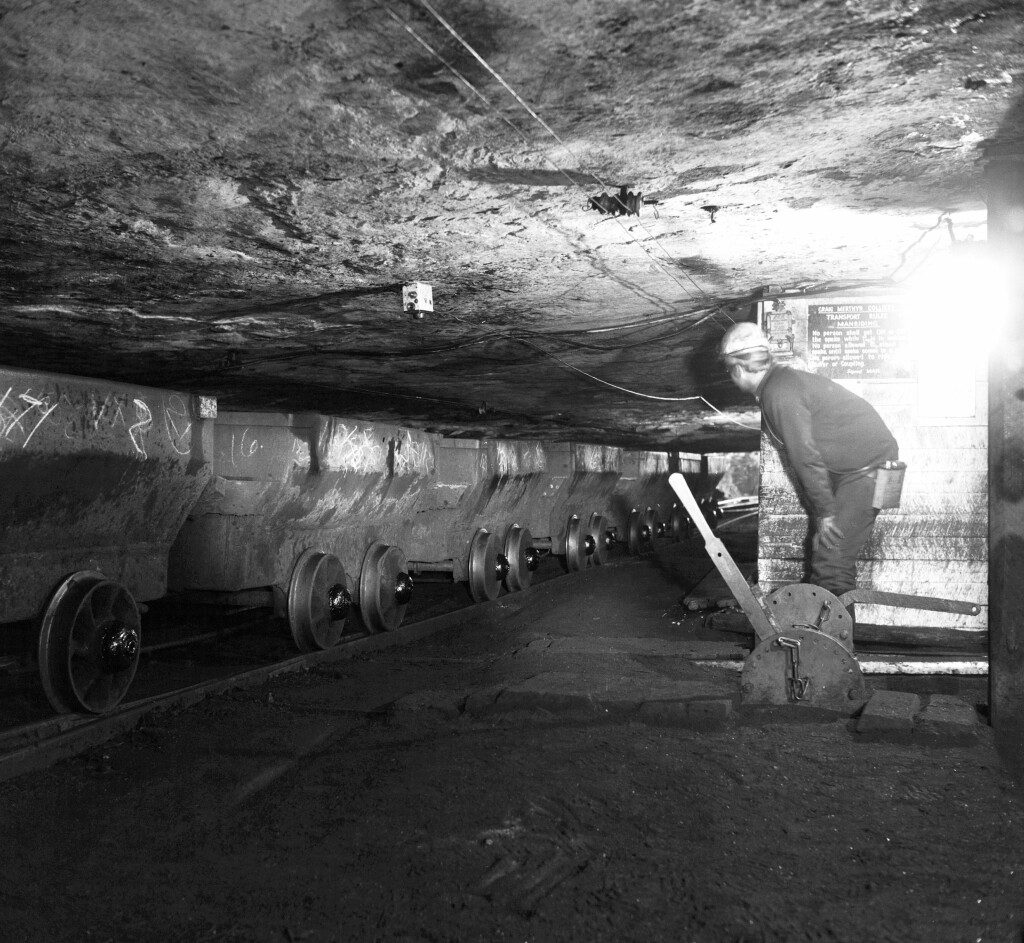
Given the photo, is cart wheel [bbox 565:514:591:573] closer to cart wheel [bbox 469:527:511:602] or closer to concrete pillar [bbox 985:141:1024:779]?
cart wheel [bbox 469:527:511:602]

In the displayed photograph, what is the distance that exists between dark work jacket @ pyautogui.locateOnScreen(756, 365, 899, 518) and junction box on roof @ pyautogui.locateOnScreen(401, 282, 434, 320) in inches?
81.7

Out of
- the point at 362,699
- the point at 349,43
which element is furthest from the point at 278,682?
the point at 349,43

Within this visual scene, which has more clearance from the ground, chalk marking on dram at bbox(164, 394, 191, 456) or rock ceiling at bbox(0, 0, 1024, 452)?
rock ceiling at bbox(0, 0, 1024, 452)

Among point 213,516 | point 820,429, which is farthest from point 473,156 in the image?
point 213,516

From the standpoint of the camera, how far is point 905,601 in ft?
15.4

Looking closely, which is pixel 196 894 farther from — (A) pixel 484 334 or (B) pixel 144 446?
(A) pixel 484 334

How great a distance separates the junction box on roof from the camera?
537 centimetres

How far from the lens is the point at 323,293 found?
5.57 metres

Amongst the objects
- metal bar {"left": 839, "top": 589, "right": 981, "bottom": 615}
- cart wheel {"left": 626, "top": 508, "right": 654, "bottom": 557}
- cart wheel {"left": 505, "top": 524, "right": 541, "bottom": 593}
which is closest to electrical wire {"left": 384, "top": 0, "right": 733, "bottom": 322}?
metal bar {"left": 839, "top": 589, "right": 981, "bottom": 615}

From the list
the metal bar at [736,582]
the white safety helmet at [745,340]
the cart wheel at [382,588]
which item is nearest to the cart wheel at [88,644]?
the cart wheel at [382,588]

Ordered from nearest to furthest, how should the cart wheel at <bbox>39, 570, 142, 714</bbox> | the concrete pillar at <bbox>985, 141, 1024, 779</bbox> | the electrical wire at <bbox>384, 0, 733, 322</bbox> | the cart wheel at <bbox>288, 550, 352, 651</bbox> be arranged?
the electrical wire at <bbox>384, 0, 733, 322</bbox> < the concrete pillar at <bbox>985, 141, 1024, 779</bbox> < the cart wheel at <bbox>39, 570, 142, 714</bbox> < the cart wheel at <bbox>288, 550, 352, 651</bbox>

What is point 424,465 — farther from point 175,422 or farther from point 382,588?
point 175,422

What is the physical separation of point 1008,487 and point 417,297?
337 centimetres

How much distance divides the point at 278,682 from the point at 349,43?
433cm
